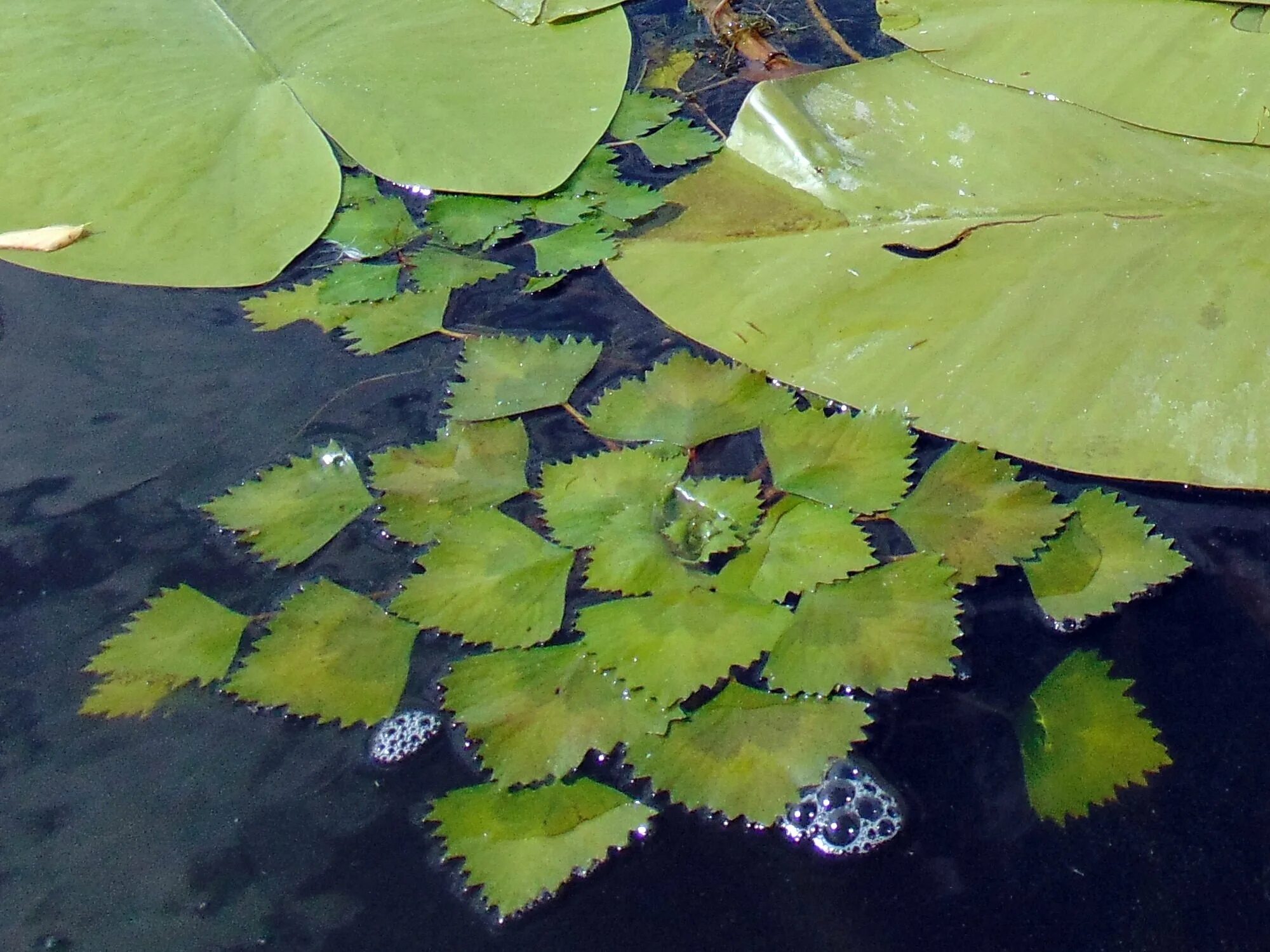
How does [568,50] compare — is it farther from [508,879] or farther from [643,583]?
[508,879]

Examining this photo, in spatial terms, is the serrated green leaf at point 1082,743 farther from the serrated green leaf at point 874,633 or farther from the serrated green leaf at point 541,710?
the serrated green leaf at point 541,710

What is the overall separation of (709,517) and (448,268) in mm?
570

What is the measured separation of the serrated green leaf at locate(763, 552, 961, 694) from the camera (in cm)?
99

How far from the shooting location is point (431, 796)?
0.96 meters

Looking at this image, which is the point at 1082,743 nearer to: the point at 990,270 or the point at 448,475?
the point at 990,270

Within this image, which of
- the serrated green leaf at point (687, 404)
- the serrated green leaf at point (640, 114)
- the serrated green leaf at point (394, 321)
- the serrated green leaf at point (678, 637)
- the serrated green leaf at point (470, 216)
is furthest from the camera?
the serrated green leaf at point (640, 114)

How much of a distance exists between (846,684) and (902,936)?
23 centimetres

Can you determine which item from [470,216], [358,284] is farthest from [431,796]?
[470,216]

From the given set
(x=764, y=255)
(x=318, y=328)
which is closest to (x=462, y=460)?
(x=318, y=328)

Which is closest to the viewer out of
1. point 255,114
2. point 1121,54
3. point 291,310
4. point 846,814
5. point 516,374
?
point 846,814

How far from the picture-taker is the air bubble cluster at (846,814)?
2.98 feet

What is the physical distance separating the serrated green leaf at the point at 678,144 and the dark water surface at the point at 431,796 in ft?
1.70

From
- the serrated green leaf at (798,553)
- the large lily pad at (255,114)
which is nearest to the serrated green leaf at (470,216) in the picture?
the large lily pad at (255,114)

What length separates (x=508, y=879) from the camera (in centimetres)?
89
